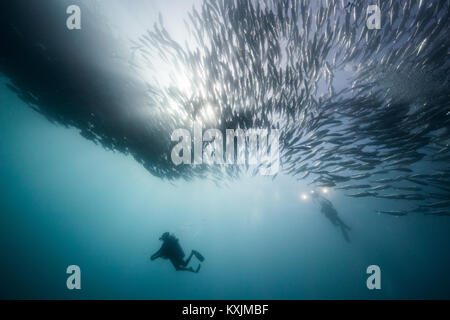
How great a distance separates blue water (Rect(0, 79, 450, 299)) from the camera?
104 feet

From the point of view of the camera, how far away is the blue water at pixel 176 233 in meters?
31.8

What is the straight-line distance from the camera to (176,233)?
1897 inches

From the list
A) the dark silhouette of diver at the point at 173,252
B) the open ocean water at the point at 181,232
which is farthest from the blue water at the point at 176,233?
the dark silhouette of diver at the point at 173,252

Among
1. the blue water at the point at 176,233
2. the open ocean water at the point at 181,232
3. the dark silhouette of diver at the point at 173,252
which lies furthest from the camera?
the blue water at the point at 176,233

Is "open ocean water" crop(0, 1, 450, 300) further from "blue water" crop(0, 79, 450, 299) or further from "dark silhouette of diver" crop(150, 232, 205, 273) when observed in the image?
"dark silhouette of diver" crop(150, 232, 205, 273)

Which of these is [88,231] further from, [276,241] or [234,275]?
[276,241]

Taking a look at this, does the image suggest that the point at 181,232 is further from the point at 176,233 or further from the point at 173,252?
the point at 173,252

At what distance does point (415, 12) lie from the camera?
13.6 feet

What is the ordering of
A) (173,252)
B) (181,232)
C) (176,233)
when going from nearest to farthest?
(173,252), (176,233), (181,232)

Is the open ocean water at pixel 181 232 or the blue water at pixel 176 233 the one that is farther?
the blue water at pixel 176 233

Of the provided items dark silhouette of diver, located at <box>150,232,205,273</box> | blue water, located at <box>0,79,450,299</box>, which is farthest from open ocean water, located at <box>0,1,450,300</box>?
dark silhouette of diver, located at <box>150,232,205,273</box>

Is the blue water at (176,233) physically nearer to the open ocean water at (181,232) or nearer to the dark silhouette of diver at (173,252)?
the open ocean water at (181,232)

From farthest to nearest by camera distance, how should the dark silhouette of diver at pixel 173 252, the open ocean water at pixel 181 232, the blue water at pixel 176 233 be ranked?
the blue water at pixel 176 233 → the open ocean water at pixel 181 232 → the dark silhouette of diver at pixel 173 252

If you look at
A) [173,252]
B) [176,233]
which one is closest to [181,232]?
[176,233]
